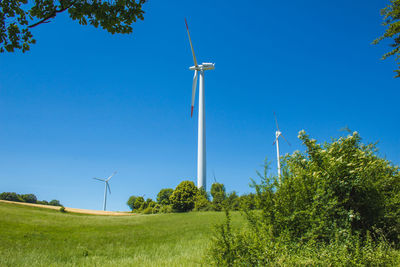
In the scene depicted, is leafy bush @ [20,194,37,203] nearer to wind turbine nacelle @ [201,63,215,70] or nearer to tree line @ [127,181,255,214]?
tree line @ [127,181,255,214]

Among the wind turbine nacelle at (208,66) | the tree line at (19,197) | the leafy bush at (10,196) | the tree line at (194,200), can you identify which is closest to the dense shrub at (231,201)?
the tree line at (194,200)

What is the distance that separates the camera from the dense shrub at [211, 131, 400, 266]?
5.79m

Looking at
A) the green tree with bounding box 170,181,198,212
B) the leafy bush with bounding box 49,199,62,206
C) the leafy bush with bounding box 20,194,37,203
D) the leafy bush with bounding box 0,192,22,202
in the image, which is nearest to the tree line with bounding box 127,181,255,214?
the green tree with bounding box 170,181,198,212

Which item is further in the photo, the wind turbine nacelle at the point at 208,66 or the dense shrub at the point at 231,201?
the wind turbine nacelle at the point at 208,66

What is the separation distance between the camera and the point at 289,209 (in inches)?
275

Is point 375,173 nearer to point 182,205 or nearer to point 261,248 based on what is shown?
point 261,248

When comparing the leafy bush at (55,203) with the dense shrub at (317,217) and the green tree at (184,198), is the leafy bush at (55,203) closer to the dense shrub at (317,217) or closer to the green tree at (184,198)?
the green tree at (184,198)

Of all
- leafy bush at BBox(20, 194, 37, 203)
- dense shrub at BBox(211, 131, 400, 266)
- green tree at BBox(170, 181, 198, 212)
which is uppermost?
leafy bush at BBox(20, 194, 37, 203)

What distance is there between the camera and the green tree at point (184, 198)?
58250 millimetres

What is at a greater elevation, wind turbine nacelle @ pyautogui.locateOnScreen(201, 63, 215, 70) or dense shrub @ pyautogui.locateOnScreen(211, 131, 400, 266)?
wind turbine nacelle @ pyautogui.locateOnScreen(201, 63, 215, 70)

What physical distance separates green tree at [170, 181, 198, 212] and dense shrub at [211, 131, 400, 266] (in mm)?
50860

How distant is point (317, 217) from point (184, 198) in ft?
177

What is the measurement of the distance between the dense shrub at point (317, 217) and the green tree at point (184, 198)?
2002 inches

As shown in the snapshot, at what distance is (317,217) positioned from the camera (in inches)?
261
